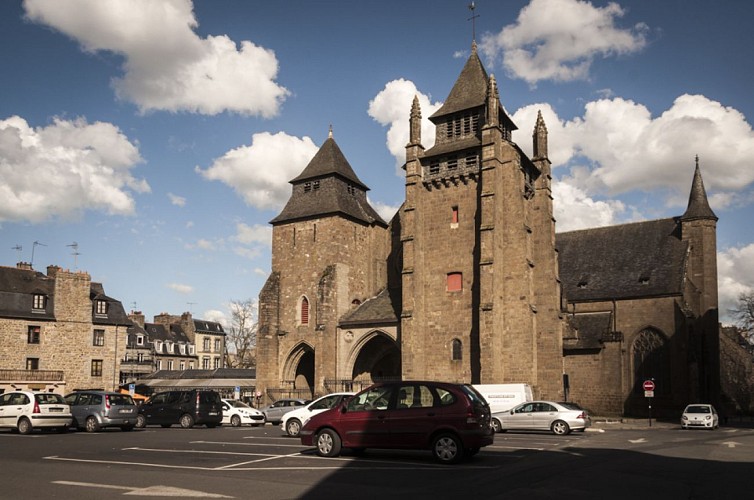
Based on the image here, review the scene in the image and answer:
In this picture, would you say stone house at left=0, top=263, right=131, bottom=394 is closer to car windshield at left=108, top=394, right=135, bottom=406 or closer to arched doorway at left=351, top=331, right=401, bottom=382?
arched doorway at left=351, top=331, right=401, bottom=382

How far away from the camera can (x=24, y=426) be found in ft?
69.7

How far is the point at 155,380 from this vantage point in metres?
58.2

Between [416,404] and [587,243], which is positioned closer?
[416,404]

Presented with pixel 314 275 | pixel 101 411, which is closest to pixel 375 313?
pixel 314 275

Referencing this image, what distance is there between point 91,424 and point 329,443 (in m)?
11.7

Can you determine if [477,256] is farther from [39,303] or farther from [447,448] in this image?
[39,303]

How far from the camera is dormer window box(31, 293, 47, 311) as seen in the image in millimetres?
46250

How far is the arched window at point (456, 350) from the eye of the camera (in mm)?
35750

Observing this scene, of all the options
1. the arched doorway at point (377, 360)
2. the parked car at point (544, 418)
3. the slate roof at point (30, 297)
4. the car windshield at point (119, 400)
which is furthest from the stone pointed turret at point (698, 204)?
the slate roof at point (30, 297)

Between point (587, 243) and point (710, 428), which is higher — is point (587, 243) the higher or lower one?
the higher one

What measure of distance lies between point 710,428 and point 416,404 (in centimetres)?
2238

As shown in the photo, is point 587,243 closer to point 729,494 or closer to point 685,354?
point 685,354

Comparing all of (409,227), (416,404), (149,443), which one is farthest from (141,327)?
(416,404)

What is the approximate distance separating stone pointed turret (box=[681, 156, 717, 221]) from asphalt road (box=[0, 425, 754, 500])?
27.4 metres
